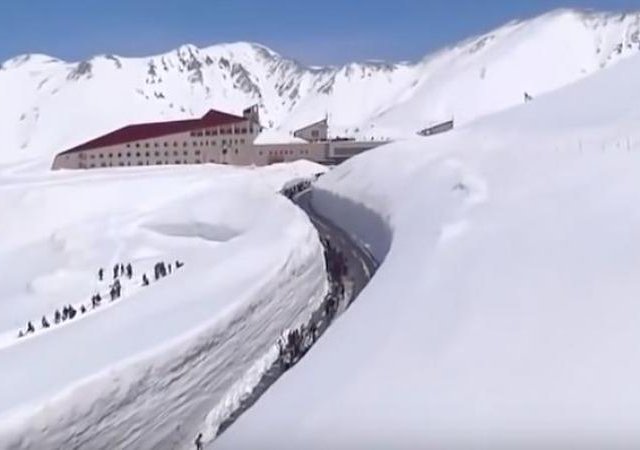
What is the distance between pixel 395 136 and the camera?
293 ft

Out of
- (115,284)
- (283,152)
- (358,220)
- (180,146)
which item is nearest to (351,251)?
(358,220)

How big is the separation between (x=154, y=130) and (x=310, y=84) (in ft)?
335

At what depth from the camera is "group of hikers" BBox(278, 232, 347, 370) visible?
47.1 feet

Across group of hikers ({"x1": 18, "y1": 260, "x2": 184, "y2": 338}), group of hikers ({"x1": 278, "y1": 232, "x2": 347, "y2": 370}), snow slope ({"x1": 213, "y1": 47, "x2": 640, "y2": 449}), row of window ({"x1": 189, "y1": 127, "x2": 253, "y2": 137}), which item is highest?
snow slope ({"x1": 213, "y1": 47, "x2": 640, "y2": 449})

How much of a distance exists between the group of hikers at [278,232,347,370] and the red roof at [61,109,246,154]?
36.6m

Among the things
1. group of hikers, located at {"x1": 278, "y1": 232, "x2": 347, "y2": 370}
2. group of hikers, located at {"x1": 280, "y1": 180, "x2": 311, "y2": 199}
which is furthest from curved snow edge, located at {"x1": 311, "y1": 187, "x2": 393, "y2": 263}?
group of hikers, located at {"x1": 280, "y1": 180, "x2": 311, "y2": 199}

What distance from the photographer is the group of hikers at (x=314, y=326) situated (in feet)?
47.1

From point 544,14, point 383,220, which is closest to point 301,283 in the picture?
point 383,220

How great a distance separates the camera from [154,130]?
5797 cm

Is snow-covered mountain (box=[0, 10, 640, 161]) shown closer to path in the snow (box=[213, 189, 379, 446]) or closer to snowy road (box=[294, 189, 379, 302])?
snowy road (box=[294, 189, 379, 302])

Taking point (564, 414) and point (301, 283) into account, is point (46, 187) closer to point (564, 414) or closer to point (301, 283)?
point (301, 283)

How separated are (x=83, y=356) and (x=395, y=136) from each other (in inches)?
3107

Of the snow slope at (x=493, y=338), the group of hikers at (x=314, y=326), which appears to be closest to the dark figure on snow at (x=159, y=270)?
the group of hikers at (x=314, y=326)

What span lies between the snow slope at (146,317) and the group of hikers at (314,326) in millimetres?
336
